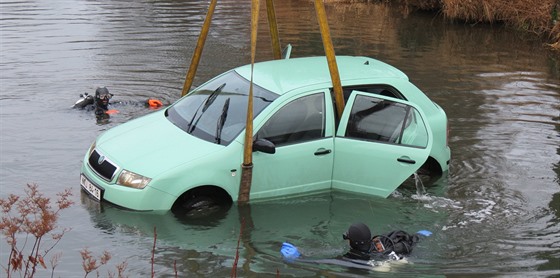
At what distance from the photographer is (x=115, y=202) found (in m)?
8.88

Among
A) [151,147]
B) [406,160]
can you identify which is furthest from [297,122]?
[151,147]

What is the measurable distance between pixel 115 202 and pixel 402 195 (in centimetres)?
351

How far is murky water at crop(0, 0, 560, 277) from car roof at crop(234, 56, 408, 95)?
136 centimetres

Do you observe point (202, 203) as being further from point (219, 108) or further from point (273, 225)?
point (219, 108)

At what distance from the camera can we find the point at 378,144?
9547 mm

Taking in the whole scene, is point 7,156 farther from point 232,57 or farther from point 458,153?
point 232,57

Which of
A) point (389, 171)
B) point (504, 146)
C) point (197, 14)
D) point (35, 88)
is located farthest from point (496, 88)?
point (197, 14)

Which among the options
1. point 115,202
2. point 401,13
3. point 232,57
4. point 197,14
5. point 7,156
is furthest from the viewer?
point 401,13

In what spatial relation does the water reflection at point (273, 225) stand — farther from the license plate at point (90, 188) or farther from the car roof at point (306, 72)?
the car roof at point (306, 72)

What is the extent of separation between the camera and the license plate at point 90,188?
9055 mm

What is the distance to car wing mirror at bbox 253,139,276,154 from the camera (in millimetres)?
8969

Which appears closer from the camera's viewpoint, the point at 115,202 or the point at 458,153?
the point at 115,202

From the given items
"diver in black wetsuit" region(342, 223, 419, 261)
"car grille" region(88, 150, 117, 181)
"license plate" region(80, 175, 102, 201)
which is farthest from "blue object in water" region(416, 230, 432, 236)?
"license plate" region(80, 175, 102, 201)

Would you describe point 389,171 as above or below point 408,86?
below
